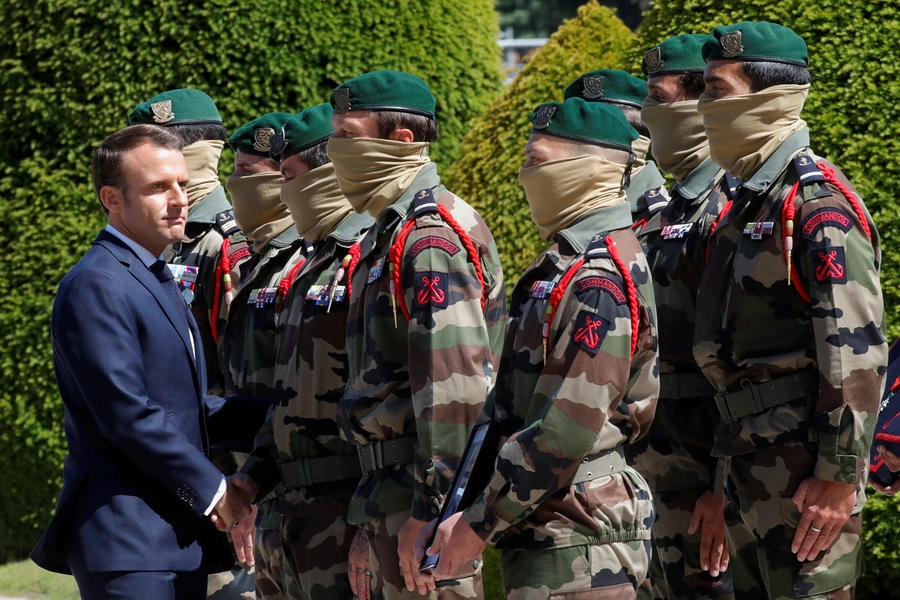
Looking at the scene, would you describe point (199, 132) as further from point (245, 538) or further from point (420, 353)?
point (420, 353)

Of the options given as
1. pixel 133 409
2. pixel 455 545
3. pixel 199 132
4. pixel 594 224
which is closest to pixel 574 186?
pixel 594 224

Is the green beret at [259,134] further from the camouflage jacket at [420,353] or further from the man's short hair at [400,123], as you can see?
the camouflage jacket at [420,353]

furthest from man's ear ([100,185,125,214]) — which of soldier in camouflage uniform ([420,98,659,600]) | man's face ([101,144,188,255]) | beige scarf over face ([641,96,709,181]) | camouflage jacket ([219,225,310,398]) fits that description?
beige scarf over face ([641,96,709,181])

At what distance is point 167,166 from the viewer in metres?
3.70

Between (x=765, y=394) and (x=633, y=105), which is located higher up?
(x=633, y=105)

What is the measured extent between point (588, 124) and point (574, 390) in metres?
0.85

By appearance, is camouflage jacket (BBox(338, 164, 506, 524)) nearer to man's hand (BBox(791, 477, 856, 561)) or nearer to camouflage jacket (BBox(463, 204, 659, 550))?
camouflage jacket (BBox(463, 204, 659, 550))

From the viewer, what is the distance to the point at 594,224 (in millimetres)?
3539

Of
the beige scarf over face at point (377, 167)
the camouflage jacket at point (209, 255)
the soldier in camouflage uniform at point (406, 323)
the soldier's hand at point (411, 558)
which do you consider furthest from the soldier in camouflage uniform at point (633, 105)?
the soldier's hand at point (411, 558)

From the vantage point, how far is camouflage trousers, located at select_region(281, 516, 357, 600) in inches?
164

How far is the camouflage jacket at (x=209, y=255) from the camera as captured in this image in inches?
212

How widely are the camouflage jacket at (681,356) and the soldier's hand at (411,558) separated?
1.32 m

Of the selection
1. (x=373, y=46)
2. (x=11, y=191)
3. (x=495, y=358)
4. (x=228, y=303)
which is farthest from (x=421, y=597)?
(x=11, y=191)

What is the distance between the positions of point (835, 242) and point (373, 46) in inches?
199
